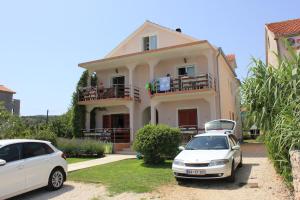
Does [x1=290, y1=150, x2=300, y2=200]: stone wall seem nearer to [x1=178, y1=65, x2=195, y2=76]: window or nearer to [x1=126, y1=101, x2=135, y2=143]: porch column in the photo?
[x1=178, y1=65, x2=195, y2=76]: window

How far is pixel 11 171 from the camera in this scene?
7.95 meters

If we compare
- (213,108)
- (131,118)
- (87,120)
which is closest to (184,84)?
(213,108)

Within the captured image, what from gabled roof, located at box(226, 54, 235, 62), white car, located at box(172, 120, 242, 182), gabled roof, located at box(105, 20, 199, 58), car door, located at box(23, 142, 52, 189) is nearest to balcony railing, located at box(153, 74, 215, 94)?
gabled roof, located at box(105, 20, 199, 58)

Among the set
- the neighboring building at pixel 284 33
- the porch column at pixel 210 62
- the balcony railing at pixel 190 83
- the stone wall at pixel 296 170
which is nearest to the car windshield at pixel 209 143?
the stone wall at pixel 296 170

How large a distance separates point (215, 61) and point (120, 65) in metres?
7.74

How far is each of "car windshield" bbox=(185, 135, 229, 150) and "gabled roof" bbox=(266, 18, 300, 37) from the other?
1080 centimetres

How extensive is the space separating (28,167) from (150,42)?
19.2 m

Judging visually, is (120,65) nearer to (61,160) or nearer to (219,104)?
(219,104)

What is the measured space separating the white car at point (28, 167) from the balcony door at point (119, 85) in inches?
584

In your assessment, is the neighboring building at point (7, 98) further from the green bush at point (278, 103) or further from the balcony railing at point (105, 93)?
the green bush at point (278, 103)

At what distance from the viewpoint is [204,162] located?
9492 millimetres

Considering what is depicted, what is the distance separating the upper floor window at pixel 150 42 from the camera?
2597 cm

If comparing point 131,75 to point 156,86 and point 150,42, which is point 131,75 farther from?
point 150,42

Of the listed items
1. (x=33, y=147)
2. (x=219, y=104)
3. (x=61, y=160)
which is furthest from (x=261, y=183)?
(x=219, y=104)
